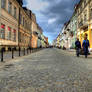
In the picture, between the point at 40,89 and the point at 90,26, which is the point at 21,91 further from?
the point at 90,26

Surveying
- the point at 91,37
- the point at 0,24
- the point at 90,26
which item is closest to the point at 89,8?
the point at 90,26

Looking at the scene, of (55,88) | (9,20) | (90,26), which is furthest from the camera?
(90,26)

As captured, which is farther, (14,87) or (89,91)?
(14,87)

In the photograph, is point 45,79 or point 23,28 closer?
point 45,79

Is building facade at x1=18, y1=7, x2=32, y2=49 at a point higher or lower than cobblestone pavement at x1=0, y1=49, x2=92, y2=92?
higher

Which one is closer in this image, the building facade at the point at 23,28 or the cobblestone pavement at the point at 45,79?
the cobblestone pavement at the point at 45,79

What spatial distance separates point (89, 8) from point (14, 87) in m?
21.8

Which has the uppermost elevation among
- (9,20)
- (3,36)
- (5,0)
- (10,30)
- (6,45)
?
(5,0)

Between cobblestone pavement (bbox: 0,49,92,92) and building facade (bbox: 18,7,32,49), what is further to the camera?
building facade (bbox: 18,7,32,49)

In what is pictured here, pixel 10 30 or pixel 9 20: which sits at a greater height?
pixel 9 20

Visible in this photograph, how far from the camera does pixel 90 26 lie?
805 inches

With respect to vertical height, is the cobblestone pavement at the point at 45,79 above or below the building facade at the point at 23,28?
below

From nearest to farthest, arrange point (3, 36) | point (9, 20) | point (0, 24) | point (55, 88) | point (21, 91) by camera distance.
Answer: point (21, 91), point (55, 88), point (0, 24), point (3, 36), point (9, 20)

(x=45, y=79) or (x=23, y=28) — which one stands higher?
(x=23, y=28)
